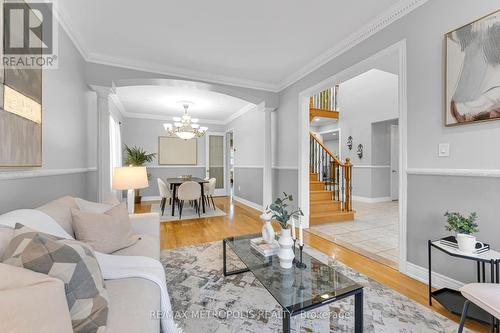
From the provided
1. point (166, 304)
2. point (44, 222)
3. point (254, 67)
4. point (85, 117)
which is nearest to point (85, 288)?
point (166, 304)

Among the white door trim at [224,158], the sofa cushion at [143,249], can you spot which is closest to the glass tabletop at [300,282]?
the sofa cushion at [143,249]

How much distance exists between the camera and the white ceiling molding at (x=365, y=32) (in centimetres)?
213

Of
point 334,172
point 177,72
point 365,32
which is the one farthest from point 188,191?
point 365,32

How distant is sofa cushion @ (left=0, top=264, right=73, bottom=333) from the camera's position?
57 cm

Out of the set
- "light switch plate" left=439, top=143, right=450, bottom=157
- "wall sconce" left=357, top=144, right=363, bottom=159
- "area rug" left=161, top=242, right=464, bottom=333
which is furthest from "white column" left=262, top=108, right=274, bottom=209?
"wall sconce" left=357, top=144, right=363, bottom=159

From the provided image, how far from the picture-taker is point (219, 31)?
2.59 meters

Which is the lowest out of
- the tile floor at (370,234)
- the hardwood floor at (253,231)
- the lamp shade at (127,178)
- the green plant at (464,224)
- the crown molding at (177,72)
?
the hardwood floor at (253,231)

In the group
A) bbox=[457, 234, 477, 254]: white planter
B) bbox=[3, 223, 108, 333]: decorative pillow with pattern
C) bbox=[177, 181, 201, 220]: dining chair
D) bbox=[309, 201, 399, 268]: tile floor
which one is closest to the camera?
bbox=[3, 223, 108, 333]: decorative pillow with pattern

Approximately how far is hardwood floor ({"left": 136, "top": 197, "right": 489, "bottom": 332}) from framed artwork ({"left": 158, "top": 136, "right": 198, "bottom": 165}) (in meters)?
1.77

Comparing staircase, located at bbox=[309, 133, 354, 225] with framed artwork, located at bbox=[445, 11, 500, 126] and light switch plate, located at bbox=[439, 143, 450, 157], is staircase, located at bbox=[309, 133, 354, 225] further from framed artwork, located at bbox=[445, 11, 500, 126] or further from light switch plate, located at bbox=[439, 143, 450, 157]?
framed artwork, located at bbox=[445, 11, 500, 126]

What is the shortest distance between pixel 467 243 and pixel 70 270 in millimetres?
2264

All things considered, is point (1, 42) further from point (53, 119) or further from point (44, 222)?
point (44, 222)

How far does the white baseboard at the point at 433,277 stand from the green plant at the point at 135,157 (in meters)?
6.06

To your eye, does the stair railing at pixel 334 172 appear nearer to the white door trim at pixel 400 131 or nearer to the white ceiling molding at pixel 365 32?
the white door trim at pixel 400 131
